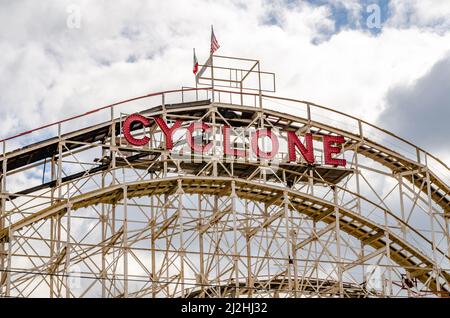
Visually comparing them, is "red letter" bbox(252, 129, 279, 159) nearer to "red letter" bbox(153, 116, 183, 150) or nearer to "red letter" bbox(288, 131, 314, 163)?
"red letter" bbox(288, 131, 314, 163)

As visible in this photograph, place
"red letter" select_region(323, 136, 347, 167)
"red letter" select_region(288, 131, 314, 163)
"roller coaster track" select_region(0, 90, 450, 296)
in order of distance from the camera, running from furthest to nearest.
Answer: "red letter" select_region(323, 136, 347, 167), "red letter" select_region(288, 131, 314, 163), "roller coaster track" select_region(0, 90, 450, 296)

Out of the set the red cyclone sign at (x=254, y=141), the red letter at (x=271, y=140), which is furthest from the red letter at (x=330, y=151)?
the red letter at (x=271, y=140)

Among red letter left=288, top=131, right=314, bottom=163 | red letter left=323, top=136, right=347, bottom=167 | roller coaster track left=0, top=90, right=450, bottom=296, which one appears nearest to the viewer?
roller coaster track left=0, top=90, right=450, bottom=296

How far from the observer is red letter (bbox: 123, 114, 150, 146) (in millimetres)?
42469

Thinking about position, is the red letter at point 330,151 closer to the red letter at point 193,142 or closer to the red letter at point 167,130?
the red letter at point 193,142

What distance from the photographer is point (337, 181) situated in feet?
154

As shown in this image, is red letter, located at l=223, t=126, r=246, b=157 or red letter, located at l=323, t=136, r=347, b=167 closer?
red letter, located at l=223, t=126, r=246, b=157

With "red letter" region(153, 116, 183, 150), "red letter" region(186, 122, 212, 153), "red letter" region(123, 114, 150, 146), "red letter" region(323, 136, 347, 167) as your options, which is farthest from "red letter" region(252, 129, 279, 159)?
"red letter" region(123, 114, 150, 146)

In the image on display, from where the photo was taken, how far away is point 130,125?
Result: 43.3 m

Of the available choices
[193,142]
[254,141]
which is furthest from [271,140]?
[193,142]

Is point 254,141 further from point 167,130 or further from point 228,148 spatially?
point 167,130
